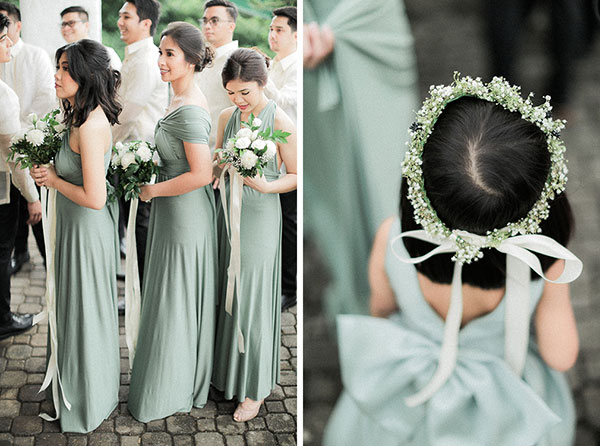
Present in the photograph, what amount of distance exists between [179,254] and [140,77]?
2.57ft

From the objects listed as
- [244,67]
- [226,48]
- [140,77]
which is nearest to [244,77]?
[244,67]

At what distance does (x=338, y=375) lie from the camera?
2516 mm

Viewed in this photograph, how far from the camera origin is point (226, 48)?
2910mm

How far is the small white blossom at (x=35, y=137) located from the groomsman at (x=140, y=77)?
0.41 metres

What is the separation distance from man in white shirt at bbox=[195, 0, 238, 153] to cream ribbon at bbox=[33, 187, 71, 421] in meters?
0.78

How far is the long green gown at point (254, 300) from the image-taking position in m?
2.88

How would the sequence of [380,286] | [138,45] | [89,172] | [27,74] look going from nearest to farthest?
[380,286], [89,172], [27,74], [138,45]

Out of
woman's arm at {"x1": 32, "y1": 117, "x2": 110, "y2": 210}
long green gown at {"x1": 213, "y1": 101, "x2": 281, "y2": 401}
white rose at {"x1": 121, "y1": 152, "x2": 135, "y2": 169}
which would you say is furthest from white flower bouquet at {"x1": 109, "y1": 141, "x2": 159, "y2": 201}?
long green gown at {"x1": 213, "y1": 101, "x2": 281, "y2": 401}

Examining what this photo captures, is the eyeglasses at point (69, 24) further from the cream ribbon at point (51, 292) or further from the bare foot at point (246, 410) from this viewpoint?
the bare foot at point (246, 410)

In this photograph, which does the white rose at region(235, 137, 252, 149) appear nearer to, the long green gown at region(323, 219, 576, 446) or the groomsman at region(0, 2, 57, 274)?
the long green gown at region(323, 219, 576, 446)

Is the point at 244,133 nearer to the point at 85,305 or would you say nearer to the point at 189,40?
the point at 189,40

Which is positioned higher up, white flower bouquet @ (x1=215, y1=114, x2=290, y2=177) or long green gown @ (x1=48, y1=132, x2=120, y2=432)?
white flower bouquet @ (x1=215, y1=114, x2=290, y2=177)

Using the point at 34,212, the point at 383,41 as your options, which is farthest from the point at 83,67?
the point at 383,41

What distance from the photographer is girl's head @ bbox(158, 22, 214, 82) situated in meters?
2.76
